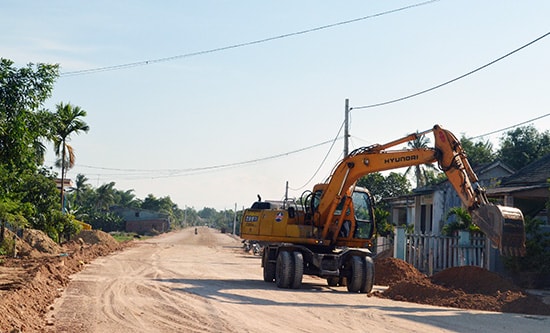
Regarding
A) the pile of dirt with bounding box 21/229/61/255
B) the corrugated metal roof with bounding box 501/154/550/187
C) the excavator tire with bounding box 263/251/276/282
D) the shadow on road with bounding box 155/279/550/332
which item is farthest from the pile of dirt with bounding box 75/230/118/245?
the shadow on road with bounding box 155/279/550/332

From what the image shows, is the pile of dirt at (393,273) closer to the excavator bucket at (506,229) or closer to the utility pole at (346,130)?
the excavator bucket at (506,229)

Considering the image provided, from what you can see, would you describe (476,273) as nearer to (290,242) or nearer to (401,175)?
(290,242)

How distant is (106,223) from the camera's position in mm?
102438

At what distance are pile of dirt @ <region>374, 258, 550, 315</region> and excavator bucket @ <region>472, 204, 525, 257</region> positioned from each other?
45.7 inches

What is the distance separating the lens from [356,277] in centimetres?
2022

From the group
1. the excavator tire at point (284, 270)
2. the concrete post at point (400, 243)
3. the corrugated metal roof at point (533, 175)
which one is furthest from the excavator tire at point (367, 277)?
the corrugated metal roof at point (533, 175)

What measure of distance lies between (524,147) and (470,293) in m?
40.6

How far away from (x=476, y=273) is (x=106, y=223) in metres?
88.8

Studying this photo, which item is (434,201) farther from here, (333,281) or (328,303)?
(328,303)

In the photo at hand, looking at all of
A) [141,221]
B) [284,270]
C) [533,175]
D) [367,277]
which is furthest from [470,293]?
[141,221]

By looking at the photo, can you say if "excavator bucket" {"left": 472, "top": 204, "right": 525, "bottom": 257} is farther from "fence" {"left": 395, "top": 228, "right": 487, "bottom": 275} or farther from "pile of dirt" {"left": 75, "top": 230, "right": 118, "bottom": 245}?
"pile of dirt" {"left": 75, "top": 230, "right": 118, "bottom": 245}

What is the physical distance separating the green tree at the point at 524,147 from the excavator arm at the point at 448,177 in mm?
36413

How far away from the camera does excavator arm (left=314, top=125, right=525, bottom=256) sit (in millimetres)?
16000

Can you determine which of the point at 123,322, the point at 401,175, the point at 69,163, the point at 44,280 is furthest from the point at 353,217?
the point at 401,175
